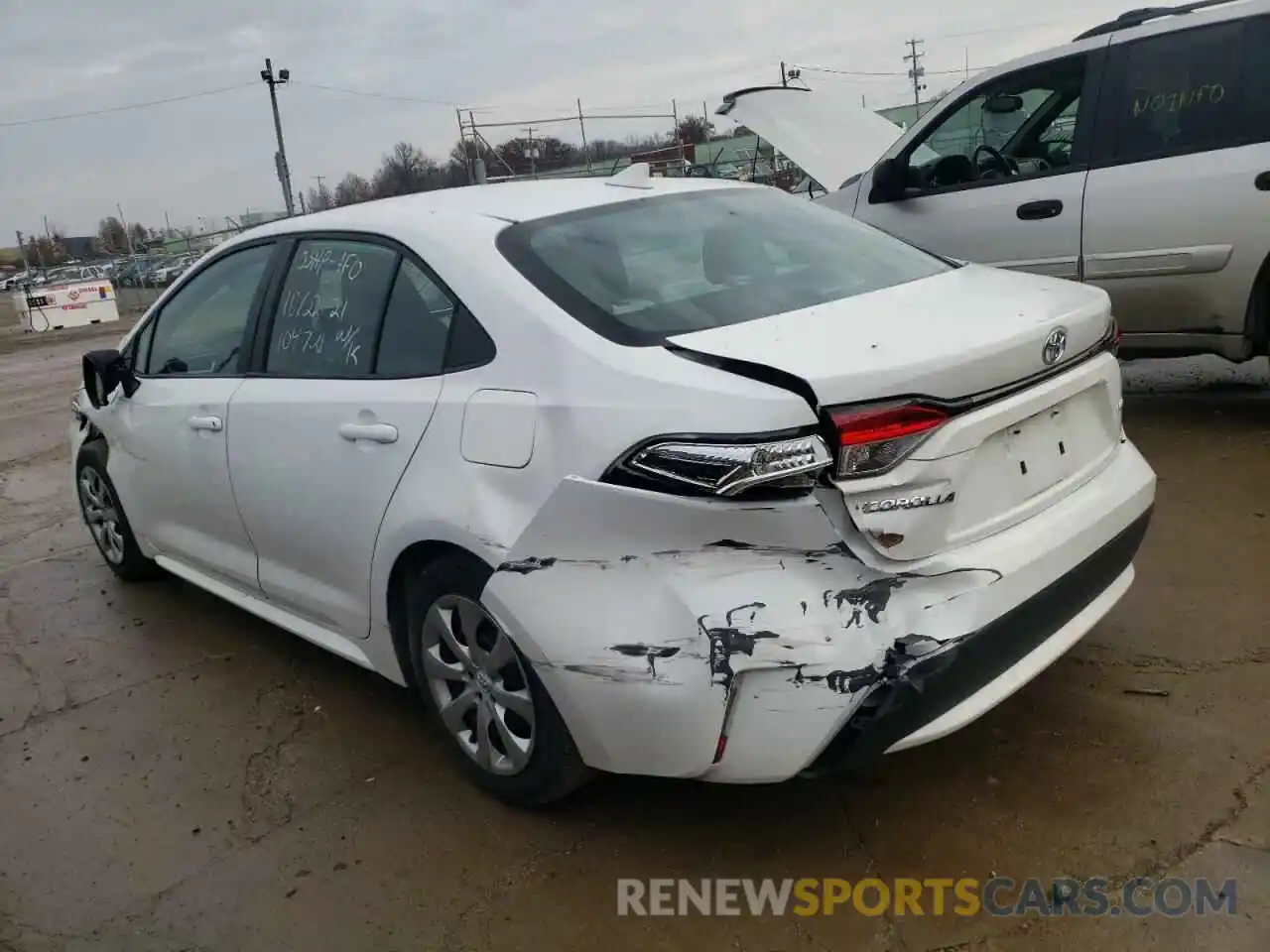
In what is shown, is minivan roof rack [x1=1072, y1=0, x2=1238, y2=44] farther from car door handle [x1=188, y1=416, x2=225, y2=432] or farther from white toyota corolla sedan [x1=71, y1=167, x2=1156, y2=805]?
car door handle [x1=188, y1=416, x2=225, y2=432]

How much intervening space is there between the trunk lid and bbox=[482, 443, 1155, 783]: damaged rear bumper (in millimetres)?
89

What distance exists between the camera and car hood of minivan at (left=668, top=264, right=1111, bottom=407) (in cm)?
221

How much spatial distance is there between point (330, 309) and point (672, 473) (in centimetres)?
153

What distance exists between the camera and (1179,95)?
498cm

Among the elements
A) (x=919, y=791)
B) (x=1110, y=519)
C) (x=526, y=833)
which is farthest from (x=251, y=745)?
(x=1110, y=519)

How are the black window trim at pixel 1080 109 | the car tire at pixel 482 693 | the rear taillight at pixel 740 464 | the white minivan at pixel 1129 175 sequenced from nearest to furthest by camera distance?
the rear taillight at pixel 740 464 → the car tire at pixel 482 693 → the white minivan at pixel 1129 175 → the black window trim at pixel 1080 109

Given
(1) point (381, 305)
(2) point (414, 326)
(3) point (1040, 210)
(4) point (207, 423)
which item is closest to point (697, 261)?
(2) point (414, 326)

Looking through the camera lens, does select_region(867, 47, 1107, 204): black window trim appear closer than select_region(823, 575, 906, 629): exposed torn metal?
No

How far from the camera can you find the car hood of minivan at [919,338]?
2207 millimetres

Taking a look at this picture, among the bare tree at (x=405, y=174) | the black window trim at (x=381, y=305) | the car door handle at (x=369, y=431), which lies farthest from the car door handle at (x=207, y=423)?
the bare tree at (x=405, y=174)

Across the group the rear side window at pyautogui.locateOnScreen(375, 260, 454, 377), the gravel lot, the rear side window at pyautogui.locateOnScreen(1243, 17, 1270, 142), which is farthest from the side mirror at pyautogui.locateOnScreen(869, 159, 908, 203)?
the rear side window at pyautogui.locateOnScreen(375, 260, 454, 377)

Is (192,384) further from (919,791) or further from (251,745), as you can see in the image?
(919,791)

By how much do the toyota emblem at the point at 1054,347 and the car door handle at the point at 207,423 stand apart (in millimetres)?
2581

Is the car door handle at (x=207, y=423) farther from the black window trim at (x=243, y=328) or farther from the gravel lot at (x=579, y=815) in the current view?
the gravel lot at (x=579, y=815)
